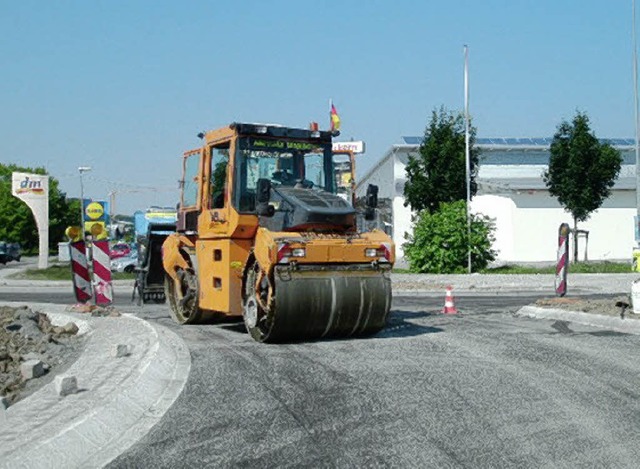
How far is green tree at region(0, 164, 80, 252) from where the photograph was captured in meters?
98.1

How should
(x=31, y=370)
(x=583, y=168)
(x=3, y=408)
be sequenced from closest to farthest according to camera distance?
(x=3, y=408) → (x=31, y=370) → (x=583, y=168)

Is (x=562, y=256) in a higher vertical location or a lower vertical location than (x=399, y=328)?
higher

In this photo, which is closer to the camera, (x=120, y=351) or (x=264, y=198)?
(x=120, y=351)

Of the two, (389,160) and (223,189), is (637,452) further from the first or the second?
(389,160)

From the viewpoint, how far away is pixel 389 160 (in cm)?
5559

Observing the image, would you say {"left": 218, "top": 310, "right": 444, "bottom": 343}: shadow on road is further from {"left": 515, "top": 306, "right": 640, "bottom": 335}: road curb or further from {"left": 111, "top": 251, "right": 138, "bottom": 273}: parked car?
{"left": 111, "top": 251, "right": 138, "bottom": 273}: parked car

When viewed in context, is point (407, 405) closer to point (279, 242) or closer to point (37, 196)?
point (279, 242)

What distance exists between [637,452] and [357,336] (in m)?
6.06

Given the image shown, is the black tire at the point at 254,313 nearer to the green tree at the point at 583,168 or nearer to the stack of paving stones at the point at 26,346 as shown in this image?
the stack of paving stones at the point at 26,346

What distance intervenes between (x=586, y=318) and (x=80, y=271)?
8.51 meters

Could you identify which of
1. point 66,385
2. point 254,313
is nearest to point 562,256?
point 254,313

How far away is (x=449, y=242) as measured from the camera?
33562 millimetres

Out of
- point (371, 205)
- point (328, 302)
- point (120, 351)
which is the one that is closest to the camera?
point (120, 351)

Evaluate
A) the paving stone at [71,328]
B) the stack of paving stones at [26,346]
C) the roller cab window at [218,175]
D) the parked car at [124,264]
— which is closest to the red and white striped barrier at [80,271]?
the stack of paving stones at [26,346]
